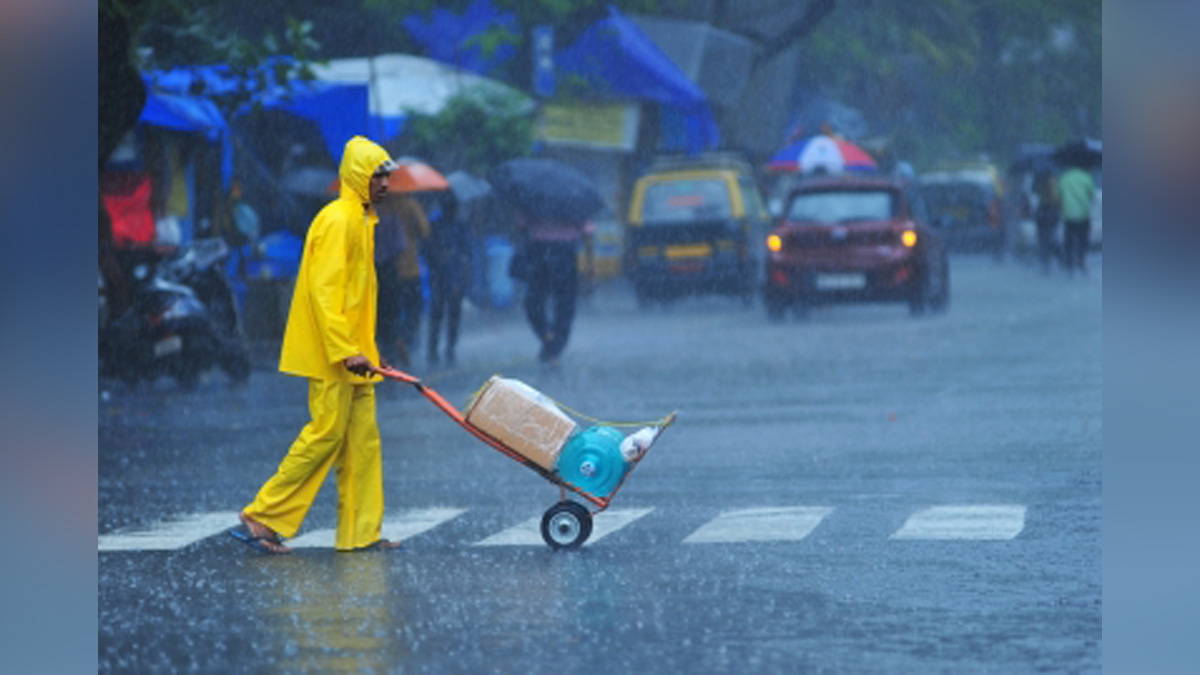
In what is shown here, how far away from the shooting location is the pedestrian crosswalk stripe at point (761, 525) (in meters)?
10.2

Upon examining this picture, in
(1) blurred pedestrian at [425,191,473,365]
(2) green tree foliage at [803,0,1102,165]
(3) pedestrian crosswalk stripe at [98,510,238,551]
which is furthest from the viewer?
(2) green tree foliage at [803,0,1102,165]

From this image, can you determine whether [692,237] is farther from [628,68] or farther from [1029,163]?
[1029,163]

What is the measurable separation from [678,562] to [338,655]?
7.75 ft

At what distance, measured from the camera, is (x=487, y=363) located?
22297 mm

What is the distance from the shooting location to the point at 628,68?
39.1m

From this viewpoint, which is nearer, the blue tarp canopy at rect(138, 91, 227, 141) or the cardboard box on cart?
the cardboard box on cart

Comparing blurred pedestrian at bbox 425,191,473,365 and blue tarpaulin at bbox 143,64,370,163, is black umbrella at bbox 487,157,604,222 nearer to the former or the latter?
blurred pedestrian at bbox 425,191,473,365

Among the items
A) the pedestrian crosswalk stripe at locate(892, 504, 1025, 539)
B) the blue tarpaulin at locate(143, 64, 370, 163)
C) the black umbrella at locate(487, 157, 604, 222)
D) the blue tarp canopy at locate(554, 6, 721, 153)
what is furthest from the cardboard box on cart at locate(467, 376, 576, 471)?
the blue tarp canopy at locate(554, 6, 721, 153)

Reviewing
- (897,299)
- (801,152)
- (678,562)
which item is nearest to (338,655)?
(678,562)

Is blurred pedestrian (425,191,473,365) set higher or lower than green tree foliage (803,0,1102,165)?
lower

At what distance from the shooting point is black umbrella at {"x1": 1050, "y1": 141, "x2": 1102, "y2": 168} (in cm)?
3869

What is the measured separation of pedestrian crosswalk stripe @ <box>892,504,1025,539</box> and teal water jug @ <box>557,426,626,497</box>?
4.29 ft
